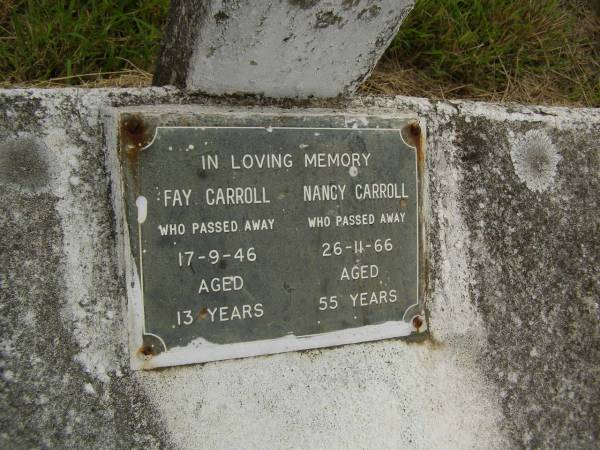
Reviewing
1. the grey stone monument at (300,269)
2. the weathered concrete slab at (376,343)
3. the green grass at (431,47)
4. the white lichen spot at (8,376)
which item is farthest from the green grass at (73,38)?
the white lichen spot at (8,376)

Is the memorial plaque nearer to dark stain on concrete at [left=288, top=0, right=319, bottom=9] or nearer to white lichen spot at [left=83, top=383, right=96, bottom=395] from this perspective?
white lichen spot at [left=83, top=383, right=96, bottom=395]

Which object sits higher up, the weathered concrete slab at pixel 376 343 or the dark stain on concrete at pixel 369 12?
the dark stain on concrete at pixel 369 12

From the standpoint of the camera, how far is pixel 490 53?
6.17 feet

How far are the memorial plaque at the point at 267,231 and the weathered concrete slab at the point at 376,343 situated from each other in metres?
0.06

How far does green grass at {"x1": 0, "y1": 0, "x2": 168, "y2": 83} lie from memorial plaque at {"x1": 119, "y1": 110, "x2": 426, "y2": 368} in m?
0.71

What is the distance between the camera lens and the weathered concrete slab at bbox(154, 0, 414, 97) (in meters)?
0.97

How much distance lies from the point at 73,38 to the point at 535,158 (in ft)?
4.62

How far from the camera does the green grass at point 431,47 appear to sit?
153 centimetres

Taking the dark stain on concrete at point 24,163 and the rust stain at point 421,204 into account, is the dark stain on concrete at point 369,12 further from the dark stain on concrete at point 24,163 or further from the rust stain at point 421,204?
the dark stain on concrete at point 24,163

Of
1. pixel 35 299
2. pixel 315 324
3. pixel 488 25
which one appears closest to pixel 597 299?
pixel 315 324

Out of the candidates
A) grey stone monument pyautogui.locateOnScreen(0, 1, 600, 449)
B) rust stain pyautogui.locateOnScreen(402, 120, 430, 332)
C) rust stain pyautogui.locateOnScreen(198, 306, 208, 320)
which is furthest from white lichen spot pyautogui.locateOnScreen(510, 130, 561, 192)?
rust stain pyautogui.locateOnScreen(198, 306, 208, 320)

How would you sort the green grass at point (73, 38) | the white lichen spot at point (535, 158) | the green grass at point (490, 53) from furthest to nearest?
the green grass at point (490, 53) < the green grass at point (73, 38) < the white lichen spot at point (535, 158)

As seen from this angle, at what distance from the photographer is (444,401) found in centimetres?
122

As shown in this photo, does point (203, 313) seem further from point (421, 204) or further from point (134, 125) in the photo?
point (421, 204)
